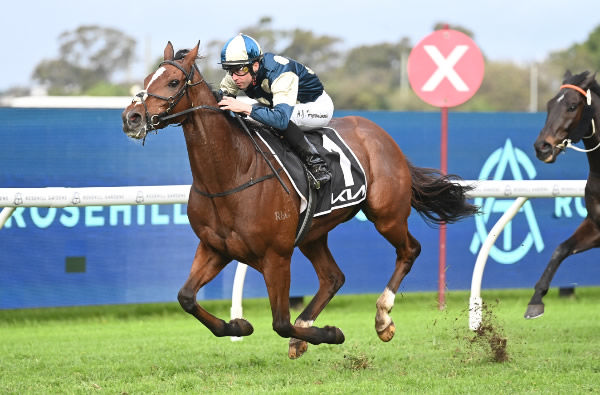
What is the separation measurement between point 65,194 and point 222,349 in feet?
4.99

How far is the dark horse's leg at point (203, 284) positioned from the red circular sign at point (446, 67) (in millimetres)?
3829

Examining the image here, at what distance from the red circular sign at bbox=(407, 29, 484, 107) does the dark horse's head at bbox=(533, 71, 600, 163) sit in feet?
7.72

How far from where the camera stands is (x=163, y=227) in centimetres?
774

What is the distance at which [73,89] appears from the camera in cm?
4203

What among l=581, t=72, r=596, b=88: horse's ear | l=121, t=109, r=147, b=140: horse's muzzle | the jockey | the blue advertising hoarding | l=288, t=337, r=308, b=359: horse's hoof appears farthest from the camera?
the blue advertising hoarding

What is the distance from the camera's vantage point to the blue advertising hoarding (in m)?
7.38

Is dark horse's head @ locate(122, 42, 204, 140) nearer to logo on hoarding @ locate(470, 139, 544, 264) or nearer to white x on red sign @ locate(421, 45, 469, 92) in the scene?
white x on red sign @ locate(421, 45, 469, 92)

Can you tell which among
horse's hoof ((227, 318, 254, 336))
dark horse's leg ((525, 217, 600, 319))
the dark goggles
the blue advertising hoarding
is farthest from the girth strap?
the blue advertising hoarding

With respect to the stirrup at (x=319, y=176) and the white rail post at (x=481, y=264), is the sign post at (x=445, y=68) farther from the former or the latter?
the stirrup at (x=319, y=176)

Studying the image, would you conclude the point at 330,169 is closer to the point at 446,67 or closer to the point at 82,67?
the point at 446,67

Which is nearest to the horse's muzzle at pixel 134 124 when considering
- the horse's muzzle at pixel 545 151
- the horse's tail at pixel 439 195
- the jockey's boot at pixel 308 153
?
the jockey's boot at pixel 308 153

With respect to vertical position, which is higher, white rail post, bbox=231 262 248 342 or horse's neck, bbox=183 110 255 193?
horse's neck, bbox=183 110 255 193

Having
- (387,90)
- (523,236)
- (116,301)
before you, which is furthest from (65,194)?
(387,90)

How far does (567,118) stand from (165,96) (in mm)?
2777
